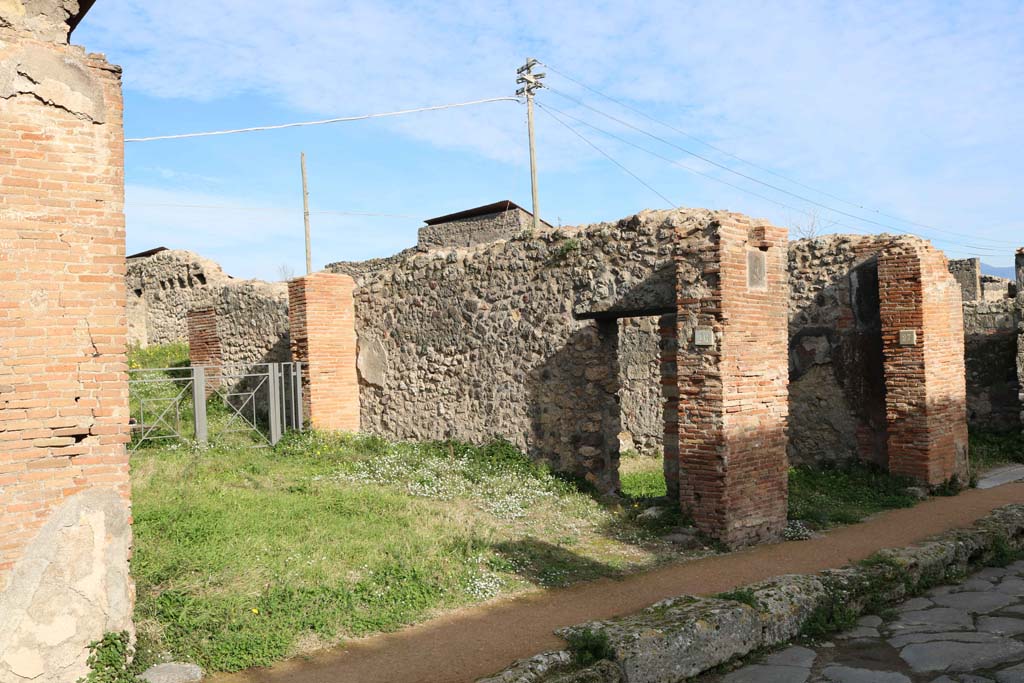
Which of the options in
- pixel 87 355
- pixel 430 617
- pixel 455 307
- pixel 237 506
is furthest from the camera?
pixel 455 307

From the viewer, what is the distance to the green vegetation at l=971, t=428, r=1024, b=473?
37.3 ft

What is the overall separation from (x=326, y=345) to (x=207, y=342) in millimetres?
3874

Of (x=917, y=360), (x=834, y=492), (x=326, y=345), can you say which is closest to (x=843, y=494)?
(x=834, y=492)

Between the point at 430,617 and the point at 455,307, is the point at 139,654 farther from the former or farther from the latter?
the point at 455,307

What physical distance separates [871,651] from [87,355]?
4.83m

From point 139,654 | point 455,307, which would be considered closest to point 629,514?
point 455,307

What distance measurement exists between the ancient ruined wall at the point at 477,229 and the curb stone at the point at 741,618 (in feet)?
50.4

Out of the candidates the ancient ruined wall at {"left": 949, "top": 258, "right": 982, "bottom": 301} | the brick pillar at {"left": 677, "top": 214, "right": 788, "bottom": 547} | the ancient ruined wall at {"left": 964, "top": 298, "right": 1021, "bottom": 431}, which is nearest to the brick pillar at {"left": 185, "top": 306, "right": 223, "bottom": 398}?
the brick pillar at {"left": 677, "top": 214, "right": 788, "bottom": 547}

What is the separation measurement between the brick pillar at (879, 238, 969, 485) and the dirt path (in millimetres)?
1718

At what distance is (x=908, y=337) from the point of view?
365 inches

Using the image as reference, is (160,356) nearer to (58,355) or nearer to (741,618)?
(58,355)

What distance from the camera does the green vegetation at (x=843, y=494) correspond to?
26.2 feet

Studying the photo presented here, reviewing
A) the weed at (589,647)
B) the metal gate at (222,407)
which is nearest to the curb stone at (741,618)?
the weed at (589,647)

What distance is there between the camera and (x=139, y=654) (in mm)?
4207
